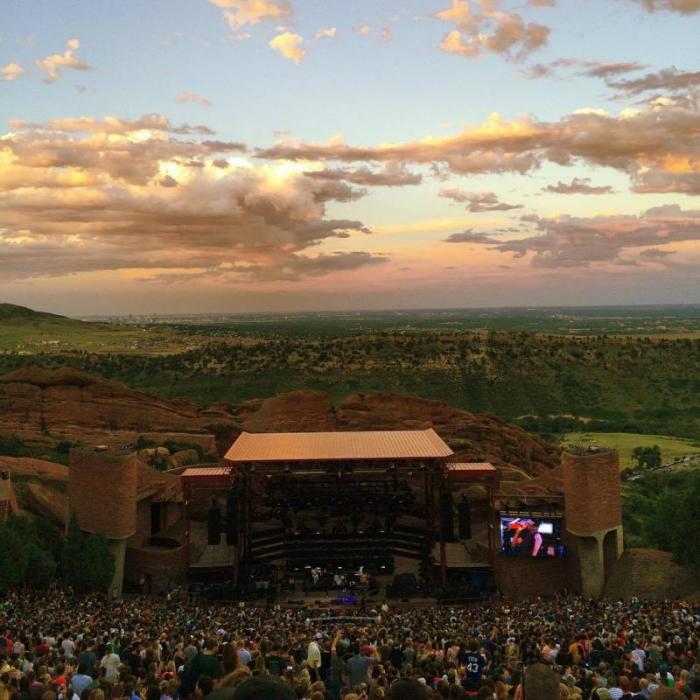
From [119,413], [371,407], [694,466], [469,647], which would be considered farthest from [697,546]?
[119,413]

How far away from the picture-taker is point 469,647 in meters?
14.7

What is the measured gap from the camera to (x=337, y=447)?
121 ft

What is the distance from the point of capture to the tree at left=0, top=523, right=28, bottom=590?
26016 mm

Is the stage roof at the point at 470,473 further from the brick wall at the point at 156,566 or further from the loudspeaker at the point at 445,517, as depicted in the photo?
the brick wall at the point at 156,566

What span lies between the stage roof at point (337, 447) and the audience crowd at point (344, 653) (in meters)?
8.20

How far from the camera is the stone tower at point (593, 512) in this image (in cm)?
3378

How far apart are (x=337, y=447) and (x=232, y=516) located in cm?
633

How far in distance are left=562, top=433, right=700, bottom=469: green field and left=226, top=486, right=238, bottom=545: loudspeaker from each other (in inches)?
1596

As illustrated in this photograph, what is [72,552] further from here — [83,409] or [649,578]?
[83,409]

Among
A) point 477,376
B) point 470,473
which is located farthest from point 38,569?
point 477,376

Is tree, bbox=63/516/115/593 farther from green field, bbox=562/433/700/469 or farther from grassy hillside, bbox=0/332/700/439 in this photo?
grassy hillside, bbox=0/332/700/439

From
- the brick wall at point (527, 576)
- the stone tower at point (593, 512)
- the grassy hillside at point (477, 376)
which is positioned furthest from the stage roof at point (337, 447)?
the grassy hillside at point (477, 376)

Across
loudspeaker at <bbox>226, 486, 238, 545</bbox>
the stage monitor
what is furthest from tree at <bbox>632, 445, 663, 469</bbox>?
loudspeaker at <bbox>226, 486, 238, 545</bbox>

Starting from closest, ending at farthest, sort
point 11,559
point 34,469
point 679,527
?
point 11,559, point 679,527, point 34,469
